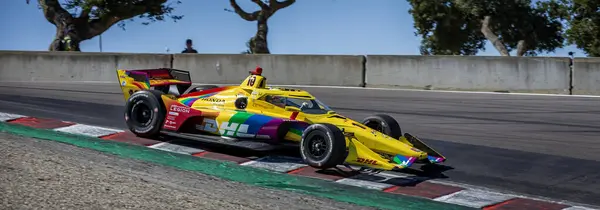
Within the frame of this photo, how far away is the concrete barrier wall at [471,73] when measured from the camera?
763 inches

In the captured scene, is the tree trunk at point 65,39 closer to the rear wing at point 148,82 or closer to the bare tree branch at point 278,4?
the bare tree branch at point 278,4

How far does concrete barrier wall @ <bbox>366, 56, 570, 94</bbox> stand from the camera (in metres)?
19.4

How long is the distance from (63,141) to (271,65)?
11.6m

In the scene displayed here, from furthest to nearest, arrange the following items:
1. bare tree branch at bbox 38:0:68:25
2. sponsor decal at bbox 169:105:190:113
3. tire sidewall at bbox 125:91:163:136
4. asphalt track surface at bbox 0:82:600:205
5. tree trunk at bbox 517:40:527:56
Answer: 1. tree trunk at bbox 517:40:527:56
2. bare tree branch at bbox 38:0:68:25
3. tire sidewall at bbox 125:91:163:136
4. sponsor decal at bbox 169:105:190:113
5. asphalt track surface at bbox 0:82:600:205

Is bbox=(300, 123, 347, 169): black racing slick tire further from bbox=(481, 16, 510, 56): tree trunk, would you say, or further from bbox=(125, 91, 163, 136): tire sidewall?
bbox=(481, 16, 510, 56): tree trunk

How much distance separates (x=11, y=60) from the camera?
2250 centimetres

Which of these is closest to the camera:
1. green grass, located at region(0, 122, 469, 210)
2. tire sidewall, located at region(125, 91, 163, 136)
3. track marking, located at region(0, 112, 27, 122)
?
green grass, located at region(0, 122, 469, 210)

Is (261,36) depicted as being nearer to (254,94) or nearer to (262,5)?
(262,5)

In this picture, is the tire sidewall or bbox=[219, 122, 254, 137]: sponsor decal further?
the tire sidewall

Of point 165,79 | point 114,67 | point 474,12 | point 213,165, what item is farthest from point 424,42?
point 213,165

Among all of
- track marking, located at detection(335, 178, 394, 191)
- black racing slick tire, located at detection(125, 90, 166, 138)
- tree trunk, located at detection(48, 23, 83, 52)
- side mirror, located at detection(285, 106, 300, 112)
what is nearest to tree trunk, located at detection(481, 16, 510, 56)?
tree trunk, located at detection(48, 23, 83, 52)

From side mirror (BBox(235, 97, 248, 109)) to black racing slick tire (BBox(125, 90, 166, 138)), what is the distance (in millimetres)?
1143

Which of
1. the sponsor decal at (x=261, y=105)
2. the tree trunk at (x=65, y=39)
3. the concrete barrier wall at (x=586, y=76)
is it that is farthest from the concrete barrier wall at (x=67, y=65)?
the sponsor decal at (x=261, y=105)

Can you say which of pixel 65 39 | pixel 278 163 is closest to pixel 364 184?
pixel 278 163
